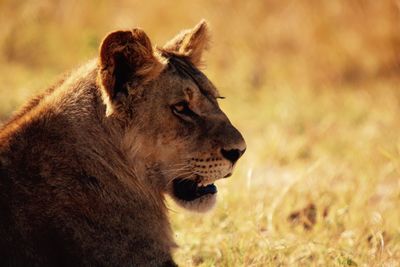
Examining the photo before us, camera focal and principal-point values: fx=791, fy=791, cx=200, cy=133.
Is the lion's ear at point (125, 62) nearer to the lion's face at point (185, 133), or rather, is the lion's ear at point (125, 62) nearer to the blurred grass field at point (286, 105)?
the lion's face at point (185, 133)

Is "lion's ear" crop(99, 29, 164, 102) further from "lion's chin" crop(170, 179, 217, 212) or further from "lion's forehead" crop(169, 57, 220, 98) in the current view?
"lion's chin" crop(170, 179, 217, 212)

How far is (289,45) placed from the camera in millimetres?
11211

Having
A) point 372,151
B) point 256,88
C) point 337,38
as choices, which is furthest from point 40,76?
point 372,151

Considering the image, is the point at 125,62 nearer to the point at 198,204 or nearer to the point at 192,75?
the point at 192,75

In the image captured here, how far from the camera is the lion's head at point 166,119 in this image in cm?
391

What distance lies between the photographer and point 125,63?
3.96 meters

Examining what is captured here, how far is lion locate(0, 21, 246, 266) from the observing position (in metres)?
3.58

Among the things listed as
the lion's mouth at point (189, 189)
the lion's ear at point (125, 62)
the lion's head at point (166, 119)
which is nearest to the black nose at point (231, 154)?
the lion's head at point (166, 119)

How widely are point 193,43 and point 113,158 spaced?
1052 mm

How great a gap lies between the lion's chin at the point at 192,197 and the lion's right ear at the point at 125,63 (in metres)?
0.64

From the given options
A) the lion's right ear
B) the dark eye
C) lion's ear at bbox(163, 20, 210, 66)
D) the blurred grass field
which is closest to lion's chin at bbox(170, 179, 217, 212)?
the blurred grass field

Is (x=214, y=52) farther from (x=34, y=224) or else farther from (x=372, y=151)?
(x=34, y=224)

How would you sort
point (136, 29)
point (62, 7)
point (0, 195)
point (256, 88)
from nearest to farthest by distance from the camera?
point (0, 195)
point (136, 29)
point (256, 88)
point (62, 7)

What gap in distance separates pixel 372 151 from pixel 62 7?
7.31m
